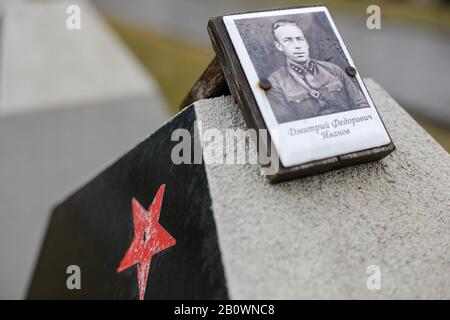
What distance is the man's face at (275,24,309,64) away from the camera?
1409 millimetres

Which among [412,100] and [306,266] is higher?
[412,100]

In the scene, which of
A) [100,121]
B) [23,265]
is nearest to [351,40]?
[100,121]

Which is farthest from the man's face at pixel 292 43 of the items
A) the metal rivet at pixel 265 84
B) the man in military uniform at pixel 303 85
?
the metal rivet at pixel 265 84

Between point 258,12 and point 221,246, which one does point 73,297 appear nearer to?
point 221,246

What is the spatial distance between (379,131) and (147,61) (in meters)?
5.43

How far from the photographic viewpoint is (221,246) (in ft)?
3.81

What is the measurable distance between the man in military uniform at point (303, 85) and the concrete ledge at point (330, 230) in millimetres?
146

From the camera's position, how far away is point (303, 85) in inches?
54.3

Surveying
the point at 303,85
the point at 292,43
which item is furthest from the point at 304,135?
the point at 292,43

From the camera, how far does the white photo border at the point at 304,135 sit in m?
1.28

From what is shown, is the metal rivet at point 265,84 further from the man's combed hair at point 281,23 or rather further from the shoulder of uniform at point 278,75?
the man's combed hair at point 281,23

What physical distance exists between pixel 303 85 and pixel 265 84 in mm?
111

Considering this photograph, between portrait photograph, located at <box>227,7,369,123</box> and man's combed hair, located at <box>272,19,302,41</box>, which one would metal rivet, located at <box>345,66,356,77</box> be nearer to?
portrait photograph, located at <box>227,7,369,123</box>

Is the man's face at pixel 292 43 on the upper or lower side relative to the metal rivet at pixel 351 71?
upper
